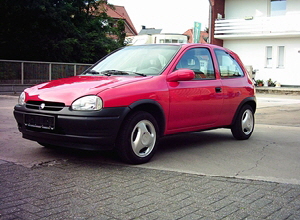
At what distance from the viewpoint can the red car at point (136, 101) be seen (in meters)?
4.84

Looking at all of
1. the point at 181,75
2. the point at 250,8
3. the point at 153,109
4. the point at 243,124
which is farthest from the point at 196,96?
the point at 250,8

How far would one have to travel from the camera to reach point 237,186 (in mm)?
4387

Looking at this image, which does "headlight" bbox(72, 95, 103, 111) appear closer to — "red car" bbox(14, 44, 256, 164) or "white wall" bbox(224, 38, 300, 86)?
"red car" bbox(14, 44, 256, 164)

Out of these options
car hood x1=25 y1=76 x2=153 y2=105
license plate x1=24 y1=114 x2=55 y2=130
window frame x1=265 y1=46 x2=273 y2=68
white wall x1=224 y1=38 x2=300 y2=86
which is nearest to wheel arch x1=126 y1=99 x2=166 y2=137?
car hood x1=25 y1=76 x2=153 y2=105

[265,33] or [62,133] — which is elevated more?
[265,33]

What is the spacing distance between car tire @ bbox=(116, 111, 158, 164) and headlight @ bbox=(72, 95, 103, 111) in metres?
0.46

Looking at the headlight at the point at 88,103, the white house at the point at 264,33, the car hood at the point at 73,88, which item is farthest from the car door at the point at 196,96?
the white house at the point at 264,33

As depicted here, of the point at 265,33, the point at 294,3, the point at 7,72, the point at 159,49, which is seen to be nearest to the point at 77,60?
the point at 7,72

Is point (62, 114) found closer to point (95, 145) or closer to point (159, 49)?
point (95, 145)

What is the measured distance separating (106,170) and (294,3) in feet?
92.3

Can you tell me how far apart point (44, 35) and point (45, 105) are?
2620 centimetres

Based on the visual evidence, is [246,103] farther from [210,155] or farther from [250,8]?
[250,8]

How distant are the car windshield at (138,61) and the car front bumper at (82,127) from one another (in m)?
1.09

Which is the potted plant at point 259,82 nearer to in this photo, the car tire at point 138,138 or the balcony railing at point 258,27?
the balcony railing at point 258,27
